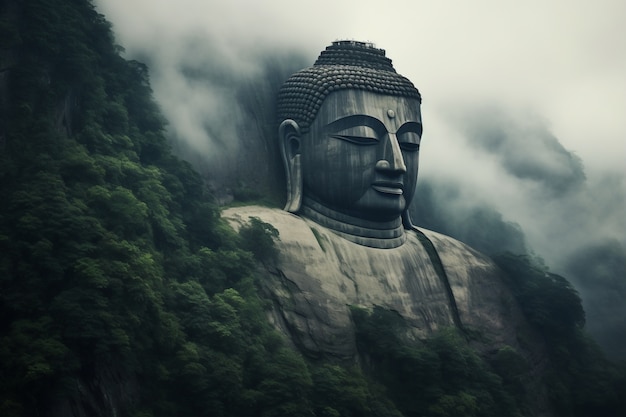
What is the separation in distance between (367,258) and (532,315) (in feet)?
12.8

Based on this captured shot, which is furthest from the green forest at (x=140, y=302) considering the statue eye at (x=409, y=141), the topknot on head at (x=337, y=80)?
the statue eye at (x=409, y=141)

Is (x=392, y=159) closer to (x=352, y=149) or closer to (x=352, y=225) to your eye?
(x=352, y=149)

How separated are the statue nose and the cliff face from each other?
65.1 inches

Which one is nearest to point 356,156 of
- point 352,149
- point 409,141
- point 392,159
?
point 352,149

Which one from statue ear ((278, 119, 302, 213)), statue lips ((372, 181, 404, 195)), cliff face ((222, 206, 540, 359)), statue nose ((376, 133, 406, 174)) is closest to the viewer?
cliff face ((222, 206, 540, 359))

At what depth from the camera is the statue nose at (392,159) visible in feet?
79.8

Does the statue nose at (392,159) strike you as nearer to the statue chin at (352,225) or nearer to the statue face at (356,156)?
the statue face at (356,156)

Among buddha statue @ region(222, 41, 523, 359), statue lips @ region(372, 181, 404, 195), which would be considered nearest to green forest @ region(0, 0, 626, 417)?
buddha statue @ region(222, 41, 523, 359)

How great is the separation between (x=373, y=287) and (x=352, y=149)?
2.77 meters

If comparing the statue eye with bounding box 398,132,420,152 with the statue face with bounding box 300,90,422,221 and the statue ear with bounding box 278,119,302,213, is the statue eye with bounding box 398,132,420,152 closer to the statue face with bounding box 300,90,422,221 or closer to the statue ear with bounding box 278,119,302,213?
the statue face with bounding box 300,90,422,221

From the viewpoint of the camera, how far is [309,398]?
20.5m

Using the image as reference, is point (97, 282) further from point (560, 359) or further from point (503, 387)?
point (560, 359)

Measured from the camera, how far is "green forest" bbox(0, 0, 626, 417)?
59.1ft

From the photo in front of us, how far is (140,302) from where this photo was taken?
18.9 meters
